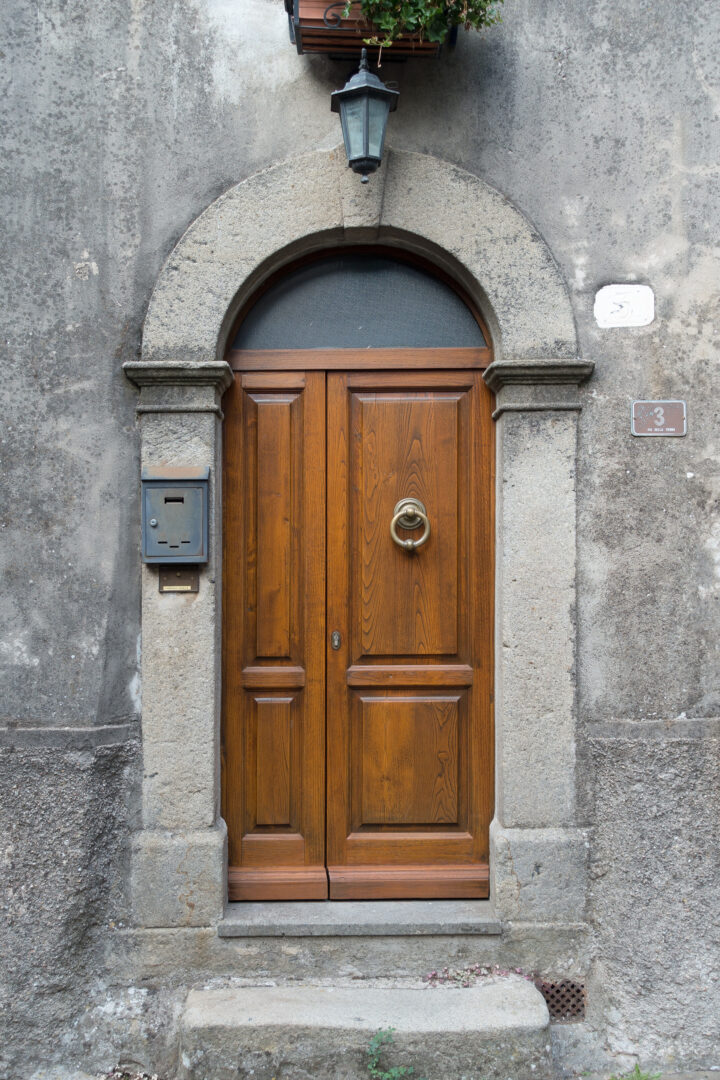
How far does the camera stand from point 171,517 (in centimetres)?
324

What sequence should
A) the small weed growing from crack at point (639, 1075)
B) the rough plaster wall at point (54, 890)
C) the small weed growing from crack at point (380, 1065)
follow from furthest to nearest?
the rough plaster wall at point (54, 890)
the small weed growing from crack at point (639, 1075)
the small weed growing from crack at point (380, 1065)

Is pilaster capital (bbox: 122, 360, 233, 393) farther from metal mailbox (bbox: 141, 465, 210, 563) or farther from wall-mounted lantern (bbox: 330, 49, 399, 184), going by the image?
wall-mounted lantern (bbox: 330, 49, 399, 184)

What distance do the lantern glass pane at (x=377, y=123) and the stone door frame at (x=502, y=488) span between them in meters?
0.23

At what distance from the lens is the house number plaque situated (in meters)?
3.33

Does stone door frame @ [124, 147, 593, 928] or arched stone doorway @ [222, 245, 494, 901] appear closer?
stone door frame @ [124, 147, 593, 928]

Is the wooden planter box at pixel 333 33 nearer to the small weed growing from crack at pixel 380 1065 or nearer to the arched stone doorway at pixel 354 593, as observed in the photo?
the arched stone doorway at pixel 354 593

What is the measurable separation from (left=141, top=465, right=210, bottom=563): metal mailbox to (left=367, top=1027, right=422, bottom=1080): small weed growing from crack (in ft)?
6.37

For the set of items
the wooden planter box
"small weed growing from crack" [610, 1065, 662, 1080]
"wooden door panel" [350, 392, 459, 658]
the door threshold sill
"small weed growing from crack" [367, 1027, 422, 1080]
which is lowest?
"small weed growing from crack" [610, 1065, 662, 1080]

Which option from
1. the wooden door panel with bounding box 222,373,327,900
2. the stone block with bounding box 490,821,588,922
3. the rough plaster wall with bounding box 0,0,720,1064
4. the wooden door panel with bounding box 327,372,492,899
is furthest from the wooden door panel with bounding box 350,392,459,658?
the stone block with bounding box 490,821,588,922

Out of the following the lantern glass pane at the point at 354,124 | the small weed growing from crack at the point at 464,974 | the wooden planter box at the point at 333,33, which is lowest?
the small weed growing from crack at the point at 464,974

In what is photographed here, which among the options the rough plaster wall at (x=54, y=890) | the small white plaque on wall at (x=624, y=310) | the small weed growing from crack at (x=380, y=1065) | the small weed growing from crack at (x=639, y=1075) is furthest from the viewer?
A: the small white plaque on wall at (x=624, y=310)

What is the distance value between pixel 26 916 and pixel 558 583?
8.49 feet

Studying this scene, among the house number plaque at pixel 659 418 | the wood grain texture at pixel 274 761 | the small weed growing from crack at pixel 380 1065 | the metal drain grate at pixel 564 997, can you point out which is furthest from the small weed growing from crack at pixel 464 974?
the house number plaque at pixel 659 418

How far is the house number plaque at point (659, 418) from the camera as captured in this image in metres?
3.33
